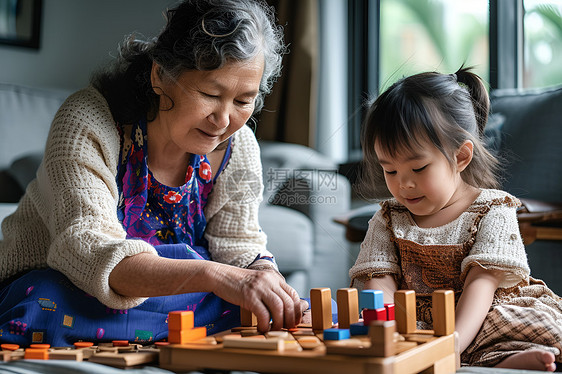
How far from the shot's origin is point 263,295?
0.78 m

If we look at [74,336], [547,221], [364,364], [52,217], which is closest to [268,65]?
[52,217]

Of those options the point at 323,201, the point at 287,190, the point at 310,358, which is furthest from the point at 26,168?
the point at 310,358

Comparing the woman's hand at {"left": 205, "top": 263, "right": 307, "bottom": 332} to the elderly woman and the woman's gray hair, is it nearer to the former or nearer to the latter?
the elderly woman

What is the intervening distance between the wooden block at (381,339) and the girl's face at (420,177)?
0.40 metres

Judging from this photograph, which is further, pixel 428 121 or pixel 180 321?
pixel 428 121

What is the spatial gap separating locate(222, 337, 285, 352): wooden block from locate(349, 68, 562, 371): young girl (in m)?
0.35

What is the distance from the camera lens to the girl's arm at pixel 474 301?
2.97 ft

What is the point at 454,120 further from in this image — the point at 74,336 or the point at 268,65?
the point at 74,336

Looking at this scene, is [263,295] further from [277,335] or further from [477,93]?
[477,93]

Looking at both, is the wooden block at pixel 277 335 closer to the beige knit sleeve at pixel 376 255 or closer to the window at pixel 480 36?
the beige knit sleeve at pixel 376 255

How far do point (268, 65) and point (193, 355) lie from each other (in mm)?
591

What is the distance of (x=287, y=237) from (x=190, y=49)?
0.86 metres

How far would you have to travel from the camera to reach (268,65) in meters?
1.12

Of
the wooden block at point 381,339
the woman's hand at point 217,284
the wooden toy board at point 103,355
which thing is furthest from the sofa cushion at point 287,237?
the wooden block at point 381,339
